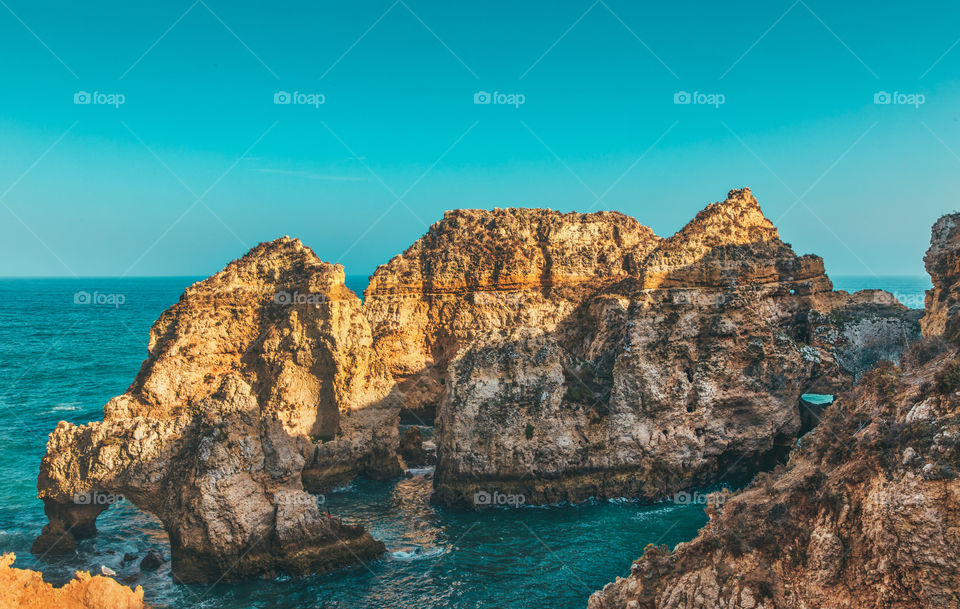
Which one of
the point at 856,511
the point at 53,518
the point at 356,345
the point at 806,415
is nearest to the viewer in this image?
the point at 856,511

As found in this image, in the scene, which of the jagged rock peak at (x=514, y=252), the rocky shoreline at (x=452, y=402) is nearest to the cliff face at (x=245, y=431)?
the rocky shoreline at (x=452, y=402)

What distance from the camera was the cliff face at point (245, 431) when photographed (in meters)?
25.3

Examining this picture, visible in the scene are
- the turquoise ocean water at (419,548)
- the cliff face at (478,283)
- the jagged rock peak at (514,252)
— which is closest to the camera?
the turquoise ocean water at (419,548)

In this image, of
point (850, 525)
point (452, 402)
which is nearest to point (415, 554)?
point (452, 402)

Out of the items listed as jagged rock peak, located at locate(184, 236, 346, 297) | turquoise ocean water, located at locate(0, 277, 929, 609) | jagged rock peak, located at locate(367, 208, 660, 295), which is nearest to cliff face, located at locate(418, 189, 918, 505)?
turquoise ocean water, located at locate(0, 277, 929, 609)

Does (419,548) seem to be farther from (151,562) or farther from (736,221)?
(736,221)

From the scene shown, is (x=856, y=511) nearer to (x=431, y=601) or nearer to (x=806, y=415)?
(x=431, y=601)

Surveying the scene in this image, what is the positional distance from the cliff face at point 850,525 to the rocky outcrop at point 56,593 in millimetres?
13918

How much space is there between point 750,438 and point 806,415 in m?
5.09

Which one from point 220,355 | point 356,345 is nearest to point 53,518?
point 220,355

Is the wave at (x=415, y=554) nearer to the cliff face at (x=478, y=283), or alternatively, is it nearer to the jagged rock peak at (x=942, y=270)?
the cliff face at (x=478, y=283)

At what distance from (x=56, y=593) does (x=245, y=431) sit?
921cm

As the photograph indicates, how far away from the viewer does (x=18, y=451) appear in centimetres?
4369

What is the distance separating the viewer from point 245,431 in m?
26.6
